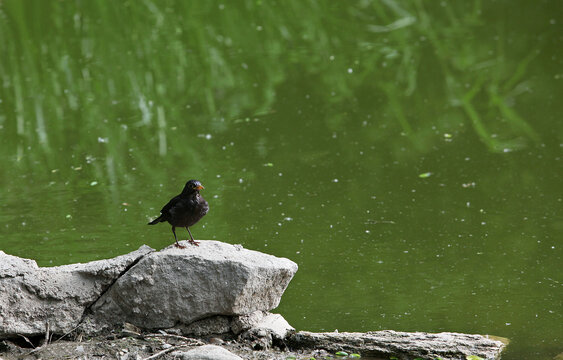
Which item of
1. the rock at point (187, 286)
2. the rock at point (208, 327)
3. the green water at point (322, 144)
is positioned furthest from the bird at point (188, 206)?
the green water at point (322, 144)

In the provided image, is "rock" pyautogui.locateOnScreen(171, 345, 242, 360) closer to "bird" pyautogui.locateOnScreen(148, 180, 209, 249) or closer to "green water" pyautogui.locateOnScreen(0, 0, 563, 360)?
"bird" pyautogui.locateOnScreen(148, 180, 209, 249)

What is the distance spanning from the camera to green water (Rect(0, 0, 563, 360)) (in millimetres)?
5562

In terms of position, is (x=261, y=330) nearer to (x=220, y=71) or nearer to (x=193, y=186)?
(x=193, y=186)

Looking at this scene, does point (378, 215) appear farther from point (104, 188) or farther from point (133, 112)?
point (133, 112)

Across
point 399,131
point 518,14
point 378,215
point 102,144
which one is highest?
point 518,14

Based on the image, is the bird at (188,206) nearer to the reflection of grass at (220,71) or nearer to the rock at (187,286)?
the rock at (187,286)

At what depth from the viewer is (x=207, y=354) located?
159 inches

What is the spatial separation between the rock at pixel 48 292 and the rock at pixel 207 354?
0.63 meters

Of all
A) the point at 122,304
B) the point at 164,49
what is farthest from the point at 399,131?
the point at 122,304

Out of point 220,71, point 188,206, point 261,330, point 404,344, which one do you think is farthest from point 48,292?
point 220,71

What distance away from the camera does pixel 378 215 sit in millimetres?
6570

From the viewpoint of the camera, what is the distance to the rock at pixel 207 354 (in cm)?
401

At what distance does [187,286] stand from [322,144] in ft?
12.6

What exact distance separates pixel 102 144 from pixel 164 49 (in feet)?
8.98
